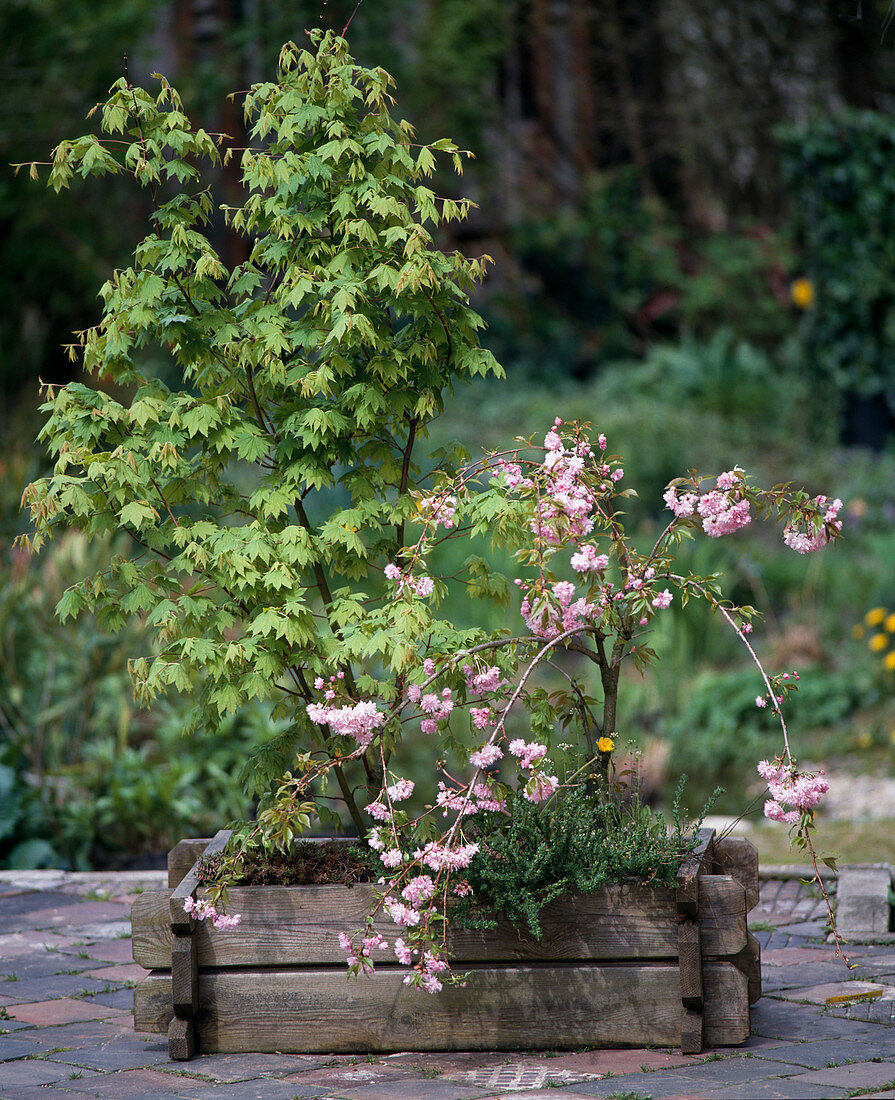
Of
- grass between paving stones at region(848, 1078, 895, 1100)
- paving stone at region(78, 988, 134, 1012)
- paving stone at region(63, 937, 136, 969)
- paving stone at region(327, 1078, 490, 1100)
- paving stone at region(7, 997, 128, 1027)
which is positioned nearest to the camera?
grass between paving stones at region(848, 1078, 895, 1100)

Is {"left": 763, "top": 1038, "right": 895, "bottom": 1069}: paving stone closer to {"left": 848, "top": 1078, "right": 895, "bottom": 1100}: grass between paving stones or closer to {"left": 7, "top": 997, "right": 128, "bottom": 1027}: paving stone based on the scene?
{"left": 848, "top": 1078, "right": 895, "bottom": 1100}: grass between paving stones

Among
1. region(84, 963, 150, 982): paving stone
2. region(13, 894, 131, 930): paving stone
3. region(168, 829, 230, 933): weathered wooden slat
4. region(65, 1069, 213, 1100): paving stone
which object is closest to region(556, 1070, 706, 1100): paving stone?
region(65, 1069, 213, 1100): paving stone

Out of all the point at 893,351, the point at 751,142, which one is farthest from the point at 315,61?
the point at 751,142

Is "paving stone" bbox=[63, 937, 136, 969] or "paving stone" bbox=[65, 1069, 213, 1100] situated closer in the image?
"paving stone" bbox=[65, 1069, 213, 1100]

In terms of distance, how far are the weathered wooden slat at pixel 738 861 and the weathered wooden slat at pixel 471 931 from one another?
0.32 m

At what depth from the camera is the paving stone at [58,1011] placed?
3555 mm

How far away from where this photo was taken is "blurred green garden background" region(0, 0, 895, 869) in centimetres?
619

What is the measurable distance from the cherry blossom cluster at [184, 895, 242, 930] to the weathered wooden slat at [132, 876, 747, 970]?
116 millimetres

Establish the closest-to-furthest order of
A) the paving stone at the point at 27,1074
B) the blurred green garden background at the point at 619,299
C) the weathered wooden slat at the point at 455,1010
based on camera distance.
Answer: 1. the paving stone at the point at 27,1074
2. the weathered wooden slat at the point at 455,1010
3. the blurred green garden background at the point at 619,299

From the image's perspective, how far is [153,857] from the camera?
5.70 meters

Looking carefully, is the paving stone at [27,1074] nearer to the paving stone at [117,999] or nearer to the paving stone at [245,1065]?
the paving stone at [245,1065]

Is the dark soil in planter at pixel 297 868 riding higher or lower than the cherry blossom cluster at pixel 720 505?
lower

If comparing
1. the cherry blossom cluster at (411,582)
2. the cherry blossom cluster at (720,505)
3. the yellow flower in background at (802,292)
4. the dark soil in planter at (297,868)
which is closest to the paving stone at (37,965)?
the dark soil in planter at (297,868)

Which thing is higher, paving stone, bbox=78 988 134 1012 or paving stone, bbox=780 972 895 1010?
paving stone, bbox=780 972 895 1010
